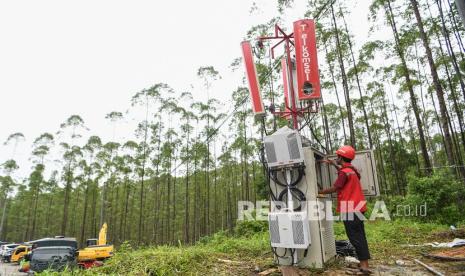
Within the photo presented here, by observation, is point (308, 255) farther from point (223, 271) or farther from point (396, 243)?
point (396, 243)

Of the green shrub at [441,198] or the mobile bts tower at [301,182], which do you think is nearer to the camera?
the mobile bts tower at [301,182]

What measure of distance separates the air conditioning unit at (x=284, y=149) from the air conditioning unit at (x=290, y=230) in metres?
0.85

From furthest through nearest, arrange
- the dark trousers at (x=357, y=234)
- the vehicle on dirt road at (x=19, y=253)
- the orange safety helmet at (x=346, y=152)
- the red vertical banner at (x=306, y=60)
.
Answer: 1. the vehicle on dirt road at (x=19, y=253)
2. the red vertical banner at (x=306, y=60)
3. the orange safety helmet at (x=346, y=152)
4. the dark trousers at (x=357, y=234)

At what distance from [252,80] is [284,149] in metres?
1.64

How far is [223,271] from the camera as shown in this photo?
4348 millimetres

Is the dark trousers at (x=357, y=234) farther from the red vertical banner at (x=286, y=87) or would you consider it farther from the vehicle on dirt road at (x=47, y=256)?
the vehicle on dirt road at (x=47, y=256)

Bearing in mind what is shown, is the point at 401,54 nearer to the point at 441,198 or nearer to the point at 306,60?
the point at 441,198

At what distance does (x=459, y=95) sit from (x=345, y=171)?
74.0 feet

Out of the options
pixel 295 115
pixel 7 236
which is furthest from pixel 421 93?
pixel 7 236

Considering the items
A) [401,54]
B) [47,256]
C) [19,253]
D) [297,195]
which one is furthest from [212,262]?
[19,253]

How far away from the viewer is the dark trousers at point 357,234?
165 inches

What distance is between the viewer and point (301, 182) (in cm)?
474

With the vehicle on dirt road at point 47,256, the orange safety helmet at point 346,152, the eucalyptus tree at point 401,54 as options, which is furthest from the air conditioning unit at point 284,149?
the eucalyptus tree at point 401,54

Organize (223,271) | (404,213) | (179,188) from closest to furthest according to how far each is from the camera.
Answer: (223,271) → (404,213) → (179,188)
